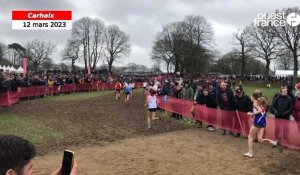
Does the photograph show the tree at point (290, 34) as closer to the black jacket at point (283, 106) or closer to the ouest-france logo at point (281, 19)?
the ouest-france logo at point (281, 19)

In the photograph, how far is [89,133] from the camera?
15391mm

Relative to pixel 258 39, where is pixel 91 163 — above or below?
below

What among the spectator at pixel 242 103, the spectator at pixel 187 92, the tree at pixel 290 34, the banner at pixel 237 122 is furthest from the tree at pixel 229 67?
the spectator at pixel 242 103

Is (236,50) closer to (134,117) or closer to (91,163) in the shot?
(134,117)

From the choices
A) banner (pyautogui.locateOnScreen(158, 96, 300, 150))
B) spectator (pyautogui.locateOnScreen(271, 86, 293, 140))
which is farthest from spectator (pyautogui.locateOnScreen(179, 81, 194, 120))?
spectator (pyautogui.locateOnScreen(271, 86, 293, 140))

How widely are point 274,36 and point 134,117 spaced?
179 ft

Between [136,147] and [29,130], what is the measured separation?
4803 millimetres

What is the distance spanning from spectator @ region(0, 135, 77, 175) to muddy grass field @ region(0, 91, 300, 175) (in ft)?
24.9

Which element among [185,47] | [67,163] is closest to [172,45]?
[185,47]

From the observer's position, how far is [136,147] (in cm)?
1266

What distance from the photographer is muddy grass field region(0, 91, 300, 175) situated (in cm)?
1027

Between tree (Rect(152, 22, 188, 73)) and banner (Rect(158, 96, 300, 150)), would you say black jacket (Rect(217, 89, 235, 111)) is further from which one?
tree (Rect(152, 22, 188, 73))

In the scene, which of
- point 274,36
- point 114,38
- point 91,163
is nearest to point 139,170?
point 91,163

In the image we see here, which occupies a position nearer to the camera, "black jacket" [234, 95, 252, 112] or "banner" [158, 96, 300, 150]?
"banner" [158, 96, 300, 150]
